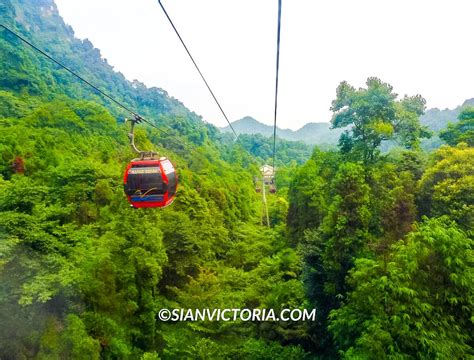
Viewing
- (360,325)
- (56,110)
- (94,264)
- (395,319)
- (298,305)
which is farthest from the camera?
(56,110)

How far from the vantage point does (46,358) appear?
7.31 m

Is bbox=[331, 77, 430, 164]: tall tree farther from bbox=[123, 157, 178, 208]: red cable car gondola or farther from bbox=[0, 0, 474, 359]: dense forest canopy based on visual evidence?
bbox=[123, 157, 178, 208]: red cable car gondola

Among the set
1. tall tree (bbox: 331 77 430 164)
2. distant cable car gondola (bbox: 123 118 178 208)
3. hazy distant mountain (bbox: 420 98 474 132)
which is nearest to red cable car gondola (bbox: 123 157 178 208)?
distant cable car gondola (bbox: 123 118 178 208)

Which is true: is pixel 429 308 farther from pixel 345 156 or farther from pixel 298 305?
pixel 345 156

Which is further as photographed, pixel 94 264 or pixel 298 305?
pixel 298 305

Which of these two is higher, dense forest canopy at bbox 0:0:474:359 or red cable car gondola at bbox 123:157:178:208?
red cable car gondola at bbox 123:157:178:208

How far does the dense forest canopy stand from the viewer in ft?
20.8

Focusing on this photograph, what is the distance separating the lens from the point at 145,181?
642cm

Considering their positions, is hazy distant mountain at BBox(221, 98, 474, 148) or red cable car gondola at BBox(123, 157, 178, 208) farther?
hazy distant mountain at BBox(221, 98, 474, 148)

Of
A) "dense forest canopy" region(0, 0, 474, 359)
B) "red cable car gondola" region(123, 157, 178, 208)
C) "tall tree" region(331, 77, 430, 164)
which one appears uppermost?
"tall tree" region(331, 77, 430, 164)

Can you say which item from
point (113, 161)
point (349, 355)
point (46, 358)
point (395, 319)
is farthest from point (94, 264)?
point (113, 161)

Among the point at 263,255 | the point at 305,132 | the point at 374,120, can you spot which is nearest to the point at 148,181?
the point at 374,120

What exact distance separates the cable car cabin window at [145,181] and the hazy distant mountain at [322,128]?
51.3ft

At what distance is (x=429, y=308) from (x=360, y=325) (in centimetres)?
140
